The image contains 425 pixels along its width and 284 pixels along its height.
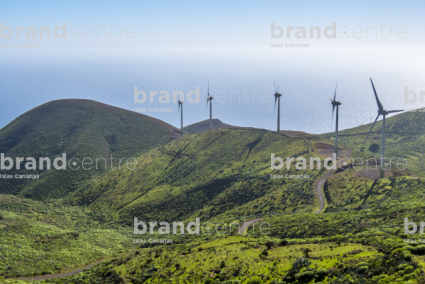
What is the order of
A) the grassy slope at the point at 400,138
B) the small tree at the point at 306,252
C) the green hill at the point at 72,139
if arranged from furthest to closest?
the green hill at the point at 72,139, the grassy slope at the point at 400,138, the small tree at the point at 306,252

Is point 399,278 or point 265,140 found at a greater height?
point 265,140

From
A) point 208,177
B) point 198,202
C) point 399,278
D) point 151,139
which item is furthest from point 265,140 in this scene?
point 399,278

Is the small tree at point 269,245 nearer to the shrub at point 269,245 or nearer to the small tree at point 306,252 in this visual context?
the shrub at point 269,245

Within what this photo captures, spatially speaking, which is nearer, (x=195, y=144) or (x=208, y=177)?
(x=208, y=177)

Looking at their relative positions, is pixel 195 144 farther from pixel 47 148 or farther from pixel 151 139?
pixel 47 148

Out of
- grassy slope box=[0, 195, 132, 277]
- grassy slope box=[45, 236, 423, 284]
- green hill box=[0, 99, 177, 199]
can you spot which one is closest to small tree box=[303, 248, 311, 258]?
grassy slope box=[45, 236, 423, 284]

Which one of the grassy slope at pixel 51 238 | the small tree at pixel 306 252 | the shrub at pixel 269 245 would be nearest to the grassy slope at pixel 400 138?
the shrub at pixel 269 245

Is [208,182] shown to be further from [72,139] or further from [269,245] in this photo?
[72,139]

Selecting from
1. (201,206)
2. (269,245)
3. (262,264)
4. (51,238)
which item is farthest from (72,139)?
(262,264)
